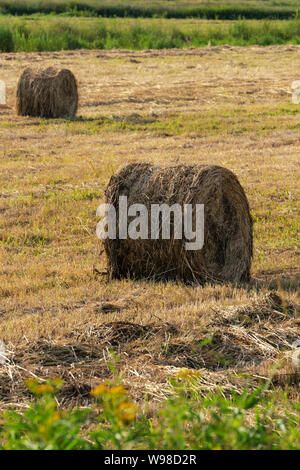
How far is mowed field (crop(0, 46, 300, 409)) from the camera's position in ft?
15.6

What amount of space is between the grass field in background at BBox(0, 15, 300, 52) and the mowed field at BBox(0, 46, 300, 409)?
9154 mm

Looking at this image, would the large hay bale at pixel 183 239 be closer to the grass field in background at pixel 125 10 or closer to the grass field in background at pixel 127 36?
the grass field in background at pixel 127 36

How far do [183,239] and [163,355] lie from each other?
165cm

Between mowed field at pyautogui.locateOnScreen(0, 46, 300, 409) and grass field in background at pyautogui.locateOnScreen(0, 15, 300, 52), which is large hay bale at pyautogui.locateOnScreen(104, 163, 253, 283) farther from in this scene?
grass field in background at pyautogui.locateOnScreen(0, 15, 300, 52)

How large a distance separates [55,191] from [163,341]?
537 centimetres

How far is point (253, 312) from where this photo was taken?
5.66 meters

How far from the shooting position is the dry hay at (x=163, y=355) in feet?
14.5

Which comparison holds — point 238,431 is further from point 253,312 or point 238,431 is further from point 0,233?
point 0,233

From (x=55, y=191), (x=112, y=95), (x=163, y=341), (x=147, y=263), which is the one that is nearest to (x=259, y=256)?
(x=147, y=263)

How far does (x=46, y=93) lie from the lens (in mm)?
15523
